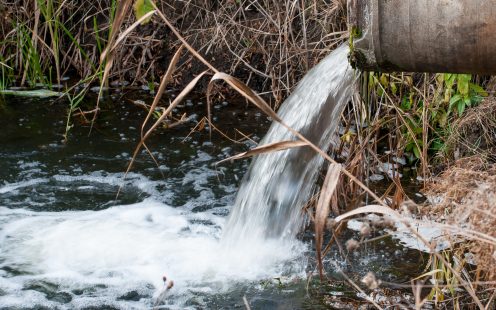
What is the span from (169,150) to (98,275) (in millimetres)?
1552

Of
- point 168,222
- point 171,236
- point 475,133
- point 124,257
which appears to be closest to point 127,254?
point 124,257

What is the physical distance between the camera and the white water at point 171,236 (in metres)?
3.44

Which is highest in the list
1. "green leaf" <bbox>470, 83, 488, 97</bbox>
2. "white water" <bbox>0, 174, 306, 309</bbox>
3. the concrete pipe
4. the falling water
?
the concrete pipe

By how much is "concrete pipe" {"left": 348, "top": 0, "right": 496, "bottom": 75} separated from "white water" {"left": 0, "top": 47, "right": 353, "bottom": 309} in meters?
0.89

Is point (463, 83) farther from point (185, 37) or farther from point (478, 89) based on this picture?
point (185, 37)

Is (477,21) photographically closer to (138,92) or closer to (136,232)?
(136,232)

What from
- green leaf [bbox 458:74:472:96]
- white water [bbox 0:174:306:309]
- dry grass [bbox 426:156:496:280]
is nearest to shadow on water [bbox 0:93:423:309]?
white water [bbox 0:174:306:309]

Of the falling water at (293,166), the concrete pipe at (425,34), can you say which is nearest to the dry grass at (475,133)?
the falling water at (293,166)

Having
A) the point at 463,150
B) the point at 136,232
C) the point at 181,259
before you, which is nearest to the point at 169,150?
the point at 136,232

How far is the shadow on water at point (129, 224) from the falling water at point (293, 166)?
151 millimetres

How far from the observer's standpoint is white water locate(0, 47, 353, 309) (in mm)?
3441

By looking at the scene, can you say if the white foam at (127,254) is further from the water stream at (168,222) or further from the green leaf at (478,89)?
the green leaf at (478,89)

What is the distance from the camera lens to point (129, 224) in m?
4.14

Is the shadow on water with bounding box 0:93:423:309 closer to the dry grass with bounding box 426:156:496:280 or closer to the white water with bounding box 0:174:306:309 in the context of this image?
the white water with bounding box 0:174:306:309
